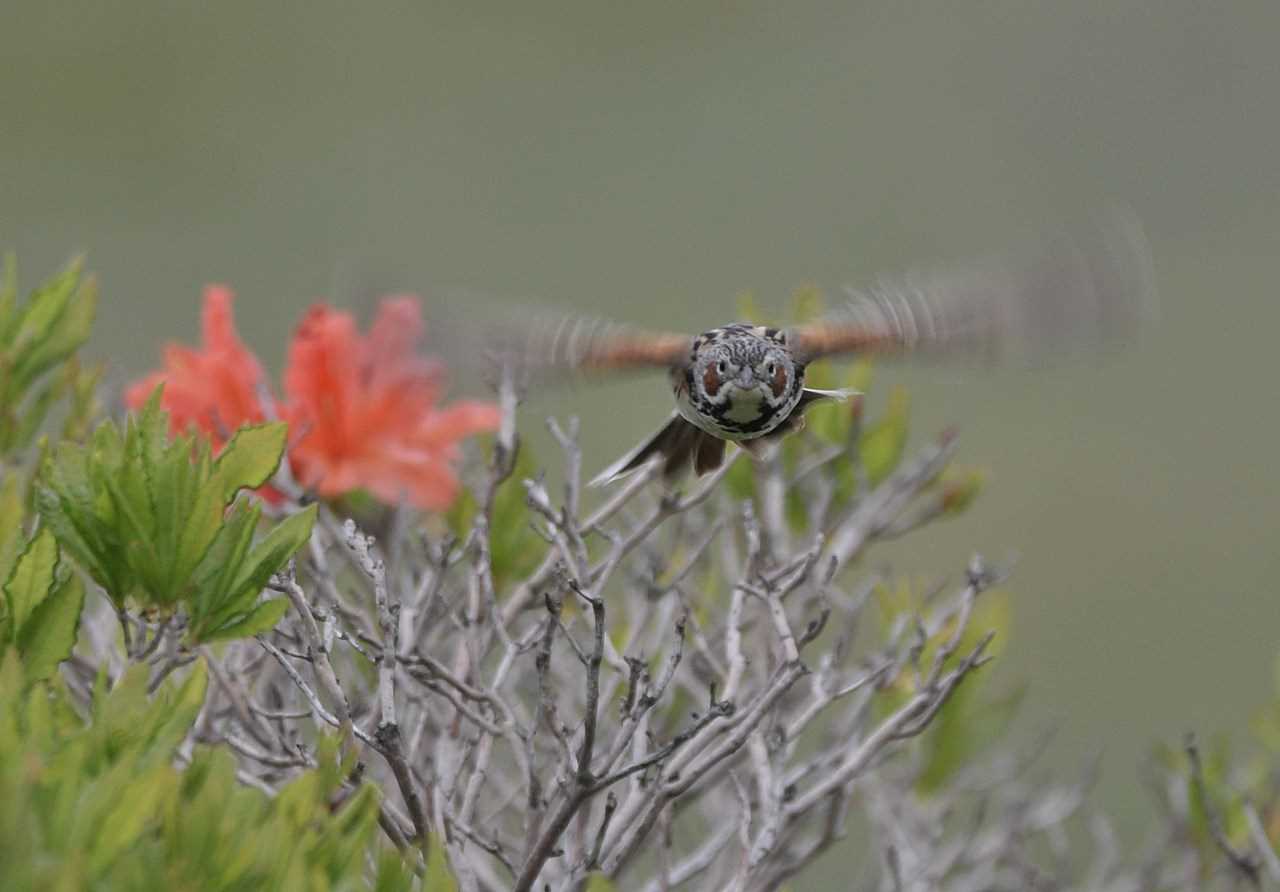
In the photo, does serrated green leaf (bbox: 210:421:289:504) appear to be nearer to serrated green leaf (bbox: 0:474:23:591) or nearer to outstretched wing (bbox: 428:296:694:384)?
serrated green leaf (bbox: 0:474:23:591)

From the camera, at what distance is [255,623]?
1337 millimetres

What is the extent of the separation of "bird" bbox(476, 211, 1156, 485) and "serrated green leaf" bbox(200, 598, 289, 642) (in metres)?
0.47

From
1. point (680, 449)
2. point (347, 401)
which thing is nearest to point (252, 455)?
point (680, 449)

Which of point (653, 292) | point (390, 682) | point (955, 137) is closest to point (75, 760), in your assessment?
point (390, 682)

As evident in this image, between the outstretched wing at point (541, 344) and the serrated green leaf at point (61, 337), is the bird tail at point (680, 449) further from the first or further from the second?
the serrated green leaf at point (61, 337)

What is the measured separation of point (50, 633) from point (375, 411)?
94cm

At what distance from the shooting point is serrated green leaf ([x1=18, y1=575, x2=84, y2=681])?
Result: 1265 mm

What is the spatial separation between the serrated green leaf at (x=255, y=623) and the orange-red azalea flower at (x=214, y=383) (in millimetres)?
674

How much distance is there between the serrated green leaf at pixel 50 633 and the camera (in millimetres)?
1265

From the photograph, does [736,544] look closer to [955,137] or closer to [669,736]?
[669,736]

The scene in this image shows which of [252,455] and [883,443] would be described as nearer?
[252,455]

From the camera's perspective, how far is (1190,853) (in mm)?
2158

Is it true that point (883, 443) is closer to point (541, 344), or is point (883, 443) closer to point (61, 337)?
point (541, 344)

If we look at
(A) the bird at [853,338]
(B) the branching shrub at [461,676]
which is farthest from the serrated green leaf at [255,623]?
(A) the bird at [853,338]
